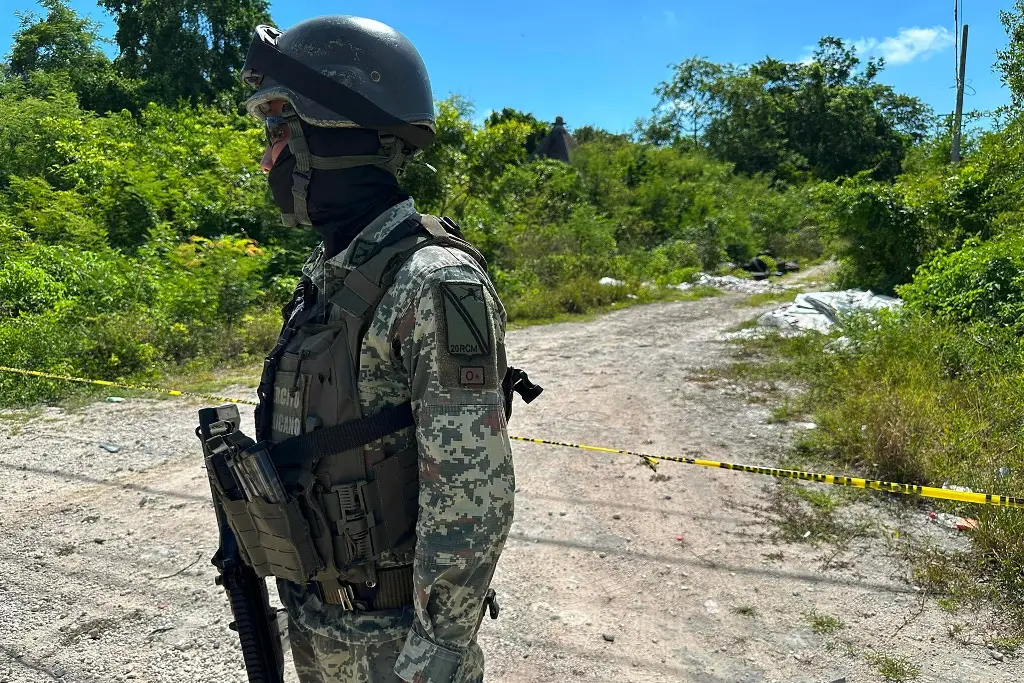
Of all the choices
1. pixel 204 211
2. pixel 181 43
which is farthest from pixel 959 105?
pixel 181 43

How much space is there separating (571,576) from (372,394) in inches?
85.3

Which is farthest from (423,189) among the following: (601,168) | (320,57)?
(601,168)

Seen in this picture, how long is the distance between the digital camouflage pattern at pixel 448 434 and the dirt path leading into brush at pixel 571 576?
4.79ft

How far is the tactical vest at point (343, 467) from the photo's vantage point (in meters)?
1.15

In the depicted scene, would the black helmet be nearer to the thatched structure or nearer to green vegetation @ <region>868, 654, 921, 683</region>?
green vegetation @ <region>868, 654, 921, 683</region>

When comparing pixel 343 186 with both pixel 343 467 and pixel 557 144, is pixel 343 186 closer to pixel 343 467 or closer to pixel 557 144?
pixel 343 467

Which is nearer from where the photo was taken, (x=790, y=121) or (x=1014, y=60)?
(x=1014, y=60)

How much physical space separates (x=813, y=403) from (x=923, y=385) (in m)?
0.82

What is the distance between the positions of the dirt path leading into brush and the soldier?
1.40 m

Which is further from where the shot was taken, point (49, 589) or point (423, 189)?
point (423, 189)

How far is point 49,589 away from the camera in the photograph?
2.87 metres

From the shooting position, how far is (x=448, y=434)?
107 centimetres

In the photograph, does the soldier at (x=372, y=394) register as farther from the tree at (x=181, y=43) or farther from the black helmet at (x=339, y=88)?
the tree at (x=181, y=43)

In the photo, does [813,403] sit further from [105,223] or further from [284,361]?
[105,223]
